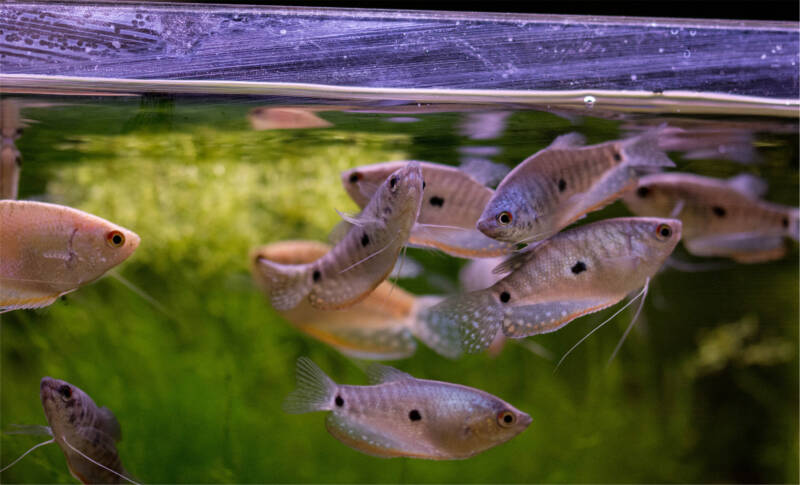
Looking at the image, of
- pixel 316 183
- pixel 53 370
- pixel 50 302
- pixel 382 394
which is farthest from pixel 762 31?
pixel 53 370

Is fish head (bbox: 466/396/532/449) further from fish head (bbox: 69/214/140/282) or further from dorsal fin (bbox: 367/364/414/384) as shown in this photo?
fish head (bbox: 69/214/140/282)

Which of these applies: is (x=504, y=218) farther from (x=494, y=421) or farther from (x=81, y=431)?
(x=81, y=431)

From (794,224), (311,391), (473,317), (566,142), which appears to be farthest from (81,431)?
(794,224)

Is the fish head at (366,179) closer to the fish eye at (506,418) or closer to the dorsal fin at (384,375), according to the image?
the dorsal fin at (384,375)

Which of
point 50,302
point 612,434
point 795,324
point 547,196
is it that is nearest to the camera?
point 547,196

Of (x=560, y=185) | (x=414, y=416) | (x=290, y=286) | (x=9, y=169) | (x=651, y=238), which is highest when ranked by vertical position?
(x=560, y=185)

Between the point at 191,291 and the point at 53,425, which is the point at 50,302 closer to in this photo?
the point at 53,425

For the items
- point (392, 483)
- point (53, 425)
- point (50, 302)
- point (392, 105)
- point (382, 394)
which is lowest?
point (392, 483)

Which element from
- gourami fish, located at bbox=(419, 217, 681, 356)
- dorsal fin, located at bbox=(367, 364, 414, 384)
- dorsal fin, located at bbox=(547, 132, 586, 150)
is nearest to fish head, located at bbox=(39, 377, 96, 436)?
dorsal fin, located at bbox=(367, 364, 414, 384)
